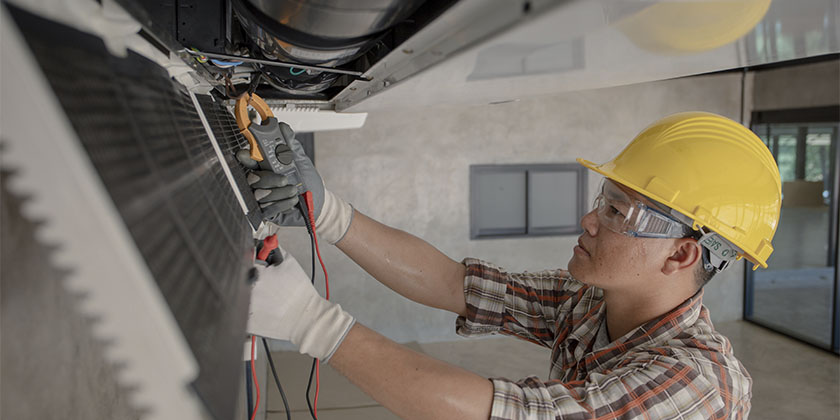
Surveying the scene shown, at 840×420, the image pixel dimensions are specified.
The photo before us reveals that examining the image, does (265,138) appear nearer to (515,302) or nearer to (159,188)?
(159,188)

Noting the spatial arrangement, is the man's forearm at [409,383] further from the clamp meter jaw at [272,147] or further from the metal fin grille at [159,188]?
the metal fin grille at [159,188]

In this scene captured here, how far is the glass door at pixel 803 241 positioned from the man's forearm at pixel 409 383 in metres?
5.20

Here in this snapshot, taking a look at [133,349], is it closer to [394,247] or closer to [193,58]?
[193,58]

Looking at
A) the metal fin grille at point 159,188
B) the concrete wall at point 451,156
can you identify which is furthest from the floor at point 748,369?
the metal fin grille at point 159,188

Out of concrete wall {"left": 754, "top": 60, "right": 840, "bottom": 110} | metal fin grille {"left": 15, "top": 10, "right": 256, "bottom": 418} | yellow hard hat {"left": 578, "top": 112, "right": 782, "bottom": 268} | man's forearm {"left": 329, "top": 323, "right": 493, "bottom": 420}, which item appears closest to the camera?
metal fin grille {"left": 15, "top": 10, "right": 256, "bottom": 418}

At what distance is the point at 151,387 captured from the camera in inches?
13.6

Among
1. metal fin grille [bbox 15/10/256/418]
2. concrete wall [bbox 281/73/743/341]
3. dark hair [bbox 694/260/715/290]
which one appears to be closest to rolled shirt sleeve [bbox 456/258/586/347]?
dark hair [bbox 694/260/715/290]

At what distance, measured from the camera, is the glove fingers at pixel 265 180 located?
1140mm

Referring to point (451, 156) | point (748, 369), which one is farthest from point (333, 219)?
point (748, 369)

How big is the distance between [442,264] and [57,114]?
148cm

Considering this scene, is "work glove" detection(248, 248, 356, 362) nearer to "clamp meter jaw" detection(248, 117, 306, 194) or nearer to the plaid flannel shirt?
"clamp meter jaw" detection(248, 117, 306, 194)

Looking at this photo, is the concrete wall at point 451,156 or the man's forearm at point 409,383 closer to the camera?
the man's forearm at point 409,383

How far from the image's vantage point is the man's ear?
139 cm

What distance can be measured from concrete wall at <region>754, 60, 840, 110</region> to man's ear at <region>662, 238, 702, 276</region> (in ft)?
15.6
